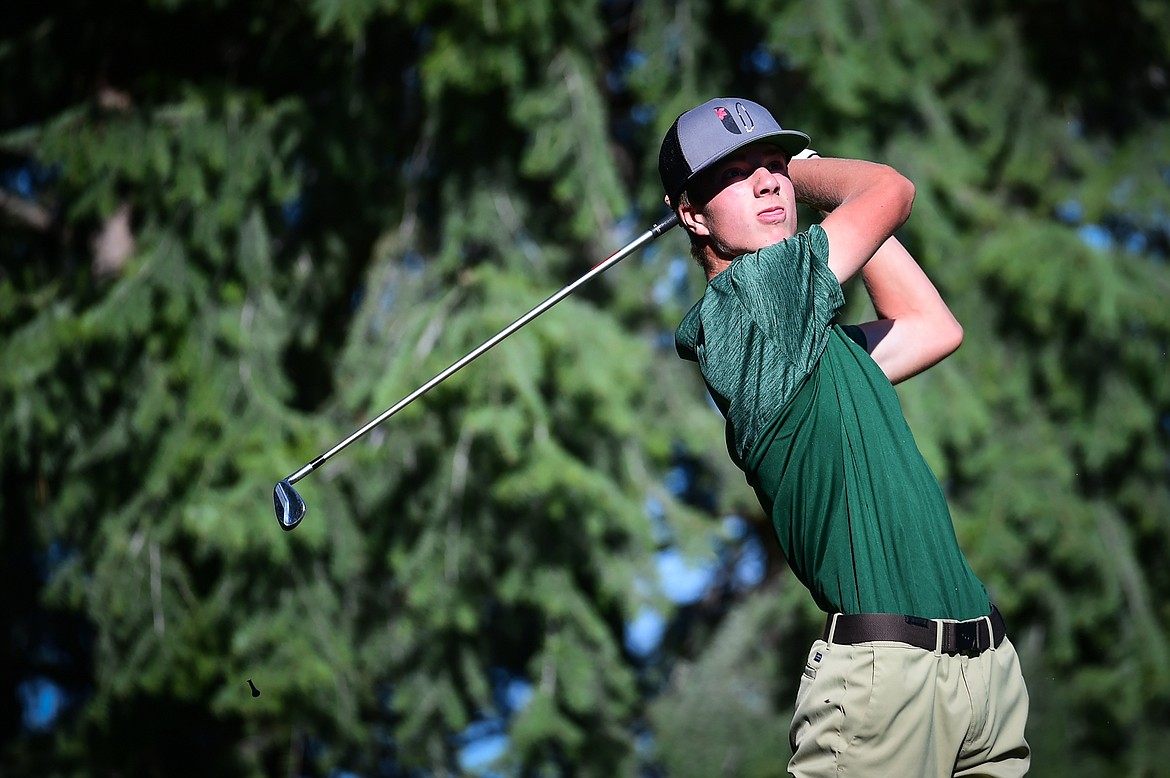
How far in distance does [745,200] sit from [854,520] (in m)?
0.62

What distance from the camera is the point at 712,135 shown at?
7.87 ft

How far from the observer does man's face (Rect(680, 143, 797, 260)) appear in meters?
2.40

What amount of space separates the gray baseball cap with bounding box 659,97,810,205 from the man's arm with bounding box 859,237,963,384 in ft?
1.29

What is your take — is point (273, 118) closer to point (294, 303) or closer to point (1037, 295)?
point (294, 303)

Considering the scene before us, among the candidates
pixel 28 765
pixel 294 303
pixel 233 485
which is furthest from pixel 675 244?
pixel 28 765

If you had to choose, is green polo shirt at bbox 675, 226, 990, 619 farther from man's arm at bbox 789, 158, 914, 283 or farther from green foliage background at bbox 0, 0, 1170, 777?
green foliage background at bbox 0, 0, 1170, 777

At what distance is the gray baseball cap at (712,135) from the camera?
93.6 inches

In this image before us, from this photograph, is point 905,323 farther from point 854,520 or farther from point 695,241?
point 854,520

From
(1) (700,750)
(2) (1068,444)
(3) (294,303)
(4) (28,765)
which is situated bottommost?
(1) (700,750)

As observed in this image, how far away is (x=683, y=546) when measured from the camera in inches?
237

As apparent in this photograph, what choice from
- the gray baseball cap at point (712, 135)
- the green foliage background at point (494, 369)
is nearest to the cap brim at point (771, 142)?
the gray baseball cap at point (712, 135)

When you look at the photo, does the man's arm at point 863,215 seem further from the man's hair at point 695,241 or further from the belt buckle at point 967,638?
the belt buckle at point 967,638

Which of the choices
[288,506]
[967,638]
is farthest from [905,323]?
[288,506]

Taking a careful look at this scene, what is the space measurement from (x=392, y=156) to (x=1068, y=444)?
3643mm
